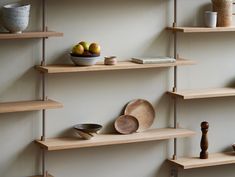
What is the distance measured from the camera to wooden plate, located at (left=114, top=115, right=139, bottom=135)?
420 centimetres

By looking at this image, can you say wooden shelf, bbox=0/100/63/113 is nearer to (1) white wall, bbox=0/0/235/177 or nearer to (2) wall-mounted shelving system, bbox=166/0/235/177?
(1) white wall, bbox=0/0/235/177

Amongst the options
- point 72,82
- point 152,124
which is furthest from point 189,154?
point 72,82

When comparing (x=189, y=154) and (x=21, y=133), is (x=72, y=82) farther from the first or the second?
(x=189, y=154)

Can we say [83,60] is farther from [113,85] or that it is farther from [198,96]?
[198,96]

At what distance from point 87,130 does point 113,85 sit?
396 mm

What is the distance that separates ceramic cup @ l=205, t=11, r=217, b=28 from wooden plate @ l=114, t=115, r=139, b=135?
2.67 feet

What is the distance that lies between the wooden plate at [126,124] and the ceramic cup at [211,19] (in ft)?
2.67

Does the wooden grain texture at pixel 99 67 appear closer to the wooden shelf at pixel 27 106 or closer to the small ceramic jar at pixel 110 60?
the small ceramic jar at pixel 110 60

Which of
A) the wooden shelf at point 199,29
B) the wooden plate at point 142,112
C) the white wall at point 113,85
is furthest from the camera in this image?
the wooden plate at point 142,112

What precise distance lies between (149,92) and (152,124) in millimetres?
224

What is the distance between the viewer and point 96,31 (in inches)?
161

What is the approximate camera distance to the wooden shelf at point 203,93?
4207 mm

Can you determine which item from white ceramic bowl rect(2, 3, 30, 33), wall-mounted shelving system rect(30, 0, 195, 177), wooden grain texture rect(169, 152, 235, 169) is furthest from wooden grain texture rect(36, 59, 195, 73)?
wooden grain texture rect(169, 152, 235, 169)

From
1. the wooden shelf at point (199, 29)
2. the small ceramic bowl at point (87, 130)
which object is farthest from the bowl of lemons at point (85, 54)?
the wooden shelf at point (199, 29)
